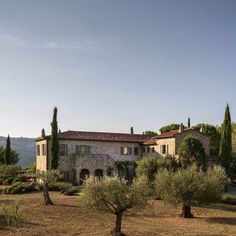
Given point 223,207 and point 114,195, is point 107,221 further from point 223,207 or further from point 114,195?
point 223,207

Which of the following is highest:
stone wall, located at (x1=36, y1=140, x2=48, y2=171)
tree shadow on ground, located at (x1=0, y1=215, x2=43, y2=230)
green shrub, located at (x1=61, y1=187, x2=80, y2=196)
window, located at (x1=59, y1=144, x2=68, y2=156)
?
window, located at (x1=59, y1=144, x2=68, y2=156)

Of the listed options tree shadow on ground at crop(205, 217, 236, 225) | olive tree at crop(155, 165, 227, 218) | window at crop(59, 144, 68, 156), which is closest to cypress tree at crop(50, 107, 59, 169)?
window at crop(59, 144, 68, 156)

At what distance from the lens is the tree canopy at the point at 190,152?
175 ft

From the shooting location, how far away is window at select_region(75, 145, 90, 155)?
190 ft

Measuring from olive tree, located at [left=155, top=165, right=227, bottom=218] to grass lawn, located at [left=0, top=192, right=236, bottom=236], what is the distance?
125cm

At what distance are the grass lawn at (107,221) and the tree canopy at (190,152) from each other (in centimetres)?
1318

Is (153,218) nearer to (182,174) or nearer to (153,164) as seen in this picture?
(182,174)

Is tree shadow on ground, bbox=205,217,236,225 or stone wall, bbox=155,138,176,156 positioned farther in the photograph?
stone wall, bbox=155,138,176,156

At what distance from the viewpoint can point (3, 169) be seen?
2253 inches

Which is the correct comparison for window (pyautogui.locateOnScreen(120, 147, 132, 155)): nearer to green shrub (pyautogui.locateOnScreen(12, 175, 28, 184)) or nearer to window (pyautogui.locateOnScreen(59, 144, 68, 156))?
window (pyautogui.locateOnScreen(59, 144, 68, 156))

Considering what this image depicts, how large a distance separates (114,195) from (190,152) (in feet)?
87.5

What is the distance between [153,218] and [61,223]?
742cm

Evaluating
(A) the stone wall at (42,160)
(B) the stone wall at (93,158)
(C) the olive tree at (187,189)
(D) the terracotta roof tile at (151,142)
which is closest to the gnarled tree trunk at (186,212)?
(C) the olive tree at (187,189)

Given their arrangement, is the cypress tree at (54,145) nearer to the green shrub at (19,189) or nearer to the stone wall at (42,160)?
the stone wall at (42,160)
